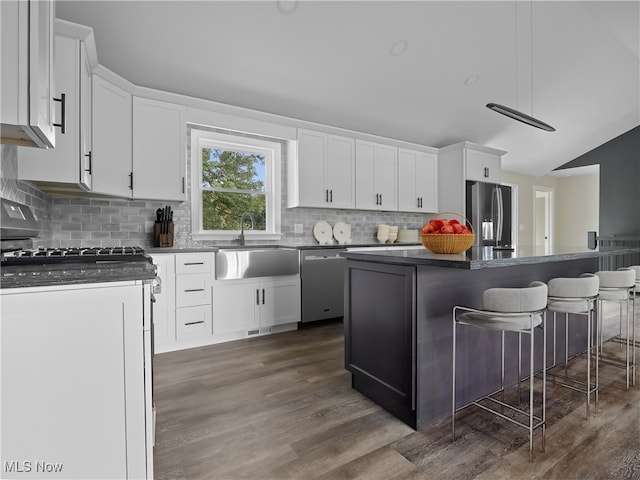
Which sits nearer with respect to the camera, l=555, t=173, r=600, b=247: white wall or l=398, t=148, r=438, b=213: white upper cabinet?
l=398, t=148, r=438, b=213: white upper cabinet

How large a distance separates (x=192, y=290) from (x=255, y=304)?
2.13ft

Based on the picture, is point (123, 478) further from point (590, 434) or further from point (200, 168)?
point (200, 168)

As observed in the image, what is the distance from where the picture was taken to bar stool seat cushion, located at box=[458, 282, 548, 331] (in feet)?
5.37

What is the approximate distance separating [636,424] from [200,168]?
4.11 m

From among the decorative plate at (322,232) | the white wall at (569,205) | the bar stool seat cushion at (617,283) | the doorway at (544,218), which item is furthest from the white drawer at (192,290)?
the doorway at (544,218)

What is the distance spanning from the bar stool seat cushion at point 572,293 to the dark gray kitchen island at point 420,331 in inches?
5.8

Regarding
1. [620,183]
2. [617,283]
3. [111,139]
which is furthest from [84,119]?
[620,183]

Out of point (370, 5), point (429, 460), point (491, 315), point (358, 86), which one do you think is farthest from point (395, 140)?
point (429, 460)

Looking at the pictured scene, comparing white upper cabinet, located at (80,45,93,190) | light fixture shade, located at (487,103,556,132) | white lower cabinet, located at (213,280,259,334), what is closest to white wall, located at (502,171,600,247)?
light fixture shade, located at (487,103,556,132)

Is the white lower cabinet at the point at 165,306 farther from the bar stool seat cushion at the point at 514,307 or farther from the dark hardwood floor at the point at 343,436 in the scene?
the bar stool seat cushion at the point at 514,307

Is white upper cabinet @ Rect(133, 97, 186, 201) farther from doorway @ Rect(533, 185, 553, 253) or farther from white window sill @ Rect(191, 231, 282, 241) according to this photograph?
doorway @ Rect(533, 185, 553, 253)

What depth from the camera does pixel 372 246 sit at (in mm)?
4379

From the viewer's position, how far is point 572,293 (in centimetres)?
202

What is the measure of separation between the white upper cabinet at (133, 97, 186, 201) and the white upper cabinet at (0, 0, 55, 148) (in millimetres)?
2110
